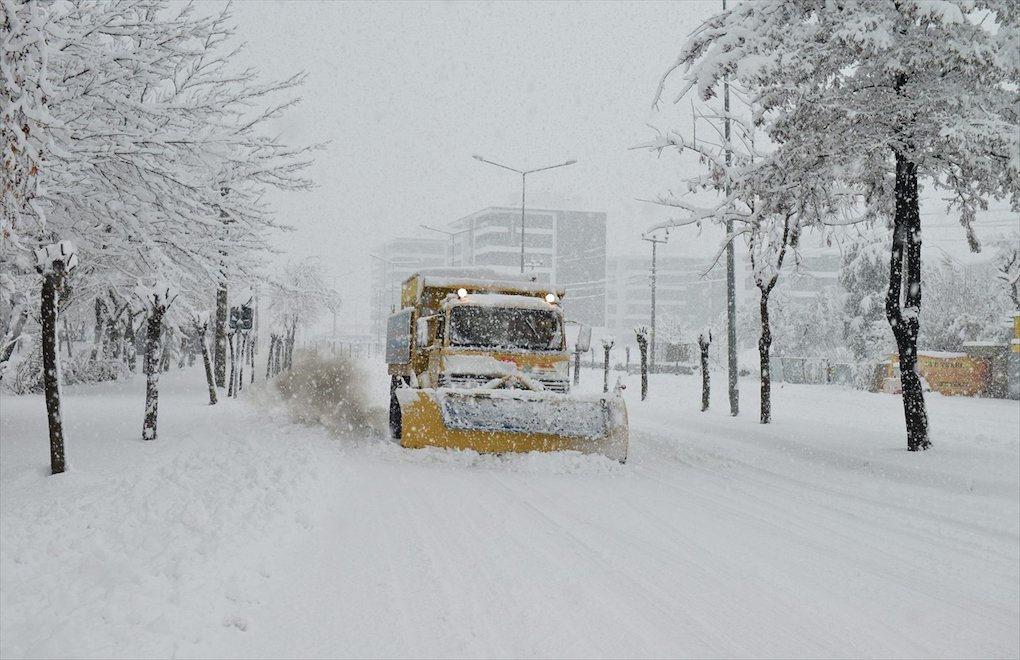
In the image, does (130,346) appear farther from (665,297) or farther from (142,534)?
(665,297)

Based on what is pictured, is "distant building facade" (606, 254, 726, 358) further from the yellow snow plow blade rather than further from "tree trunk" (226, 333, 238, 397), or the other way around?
the yellow snow plow blade

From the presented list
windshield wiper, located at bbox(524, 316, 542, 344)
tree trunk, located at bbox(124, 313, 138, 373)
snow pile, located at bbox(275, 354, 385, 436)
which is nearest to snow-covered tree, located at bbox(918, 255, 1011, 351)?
snow pile, located at bbox(275, 354, 385, 436)

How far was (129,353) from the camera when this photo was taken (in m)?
33.4

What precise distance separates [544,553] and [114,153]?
21.1 ft

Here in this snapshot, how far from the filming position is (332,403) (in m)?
20.1

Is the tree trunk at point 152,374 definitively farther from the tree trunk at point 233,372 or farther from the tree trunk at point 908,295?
the tree trunk at point 908,295

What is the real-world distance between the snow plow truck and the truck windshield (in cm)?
2

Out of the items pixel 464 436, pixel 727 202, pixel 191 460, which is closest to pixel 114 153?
pixel 191 460

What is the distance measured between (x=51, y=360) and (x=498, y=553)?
22.4 feet

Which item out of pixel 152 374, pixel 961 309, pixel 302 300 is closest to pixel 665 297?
pixel 302 300

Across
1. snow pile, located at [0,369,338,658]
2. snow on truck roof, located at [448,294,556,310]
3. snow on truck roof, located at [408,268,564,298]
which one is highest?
snow on truck roof, located at [408,268,564,298]

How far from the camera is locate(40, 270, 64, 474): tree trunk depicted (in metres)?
9.17

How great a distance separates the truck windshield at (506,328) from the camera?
11594 millimetres

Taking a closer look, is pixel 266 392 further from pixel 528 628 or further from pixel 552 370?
pixel 528 628
